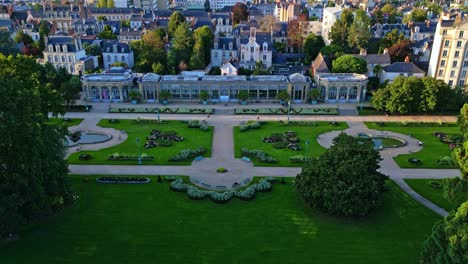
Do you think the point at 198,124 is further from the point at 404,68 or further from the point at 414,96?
the point at 404,68

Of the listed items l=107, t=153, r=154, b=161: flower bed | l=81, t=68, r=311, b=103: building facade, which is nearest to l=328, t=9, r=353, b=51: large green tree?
l=81, t=68, r=311, b=103: building facade

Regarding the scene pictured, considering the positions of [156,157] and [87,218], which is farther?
[156,157]

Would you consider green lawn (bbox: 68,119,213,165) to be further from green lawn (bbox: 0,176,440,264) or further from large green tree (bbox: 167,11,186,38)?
large green tree (bbox: 167,11,186,38)

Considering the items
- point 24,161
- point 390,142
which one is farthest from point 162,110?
point 390,142

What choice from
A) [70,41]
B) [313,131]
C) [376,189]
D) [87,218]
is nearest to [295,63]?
[313,131]

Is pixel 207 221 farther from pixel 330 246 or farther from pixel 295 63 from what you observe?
pixel 295 63

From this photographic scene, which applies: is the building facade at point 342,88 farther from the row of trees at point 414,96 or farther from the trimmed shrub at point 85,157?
the trimmed shrub at point 85,157
